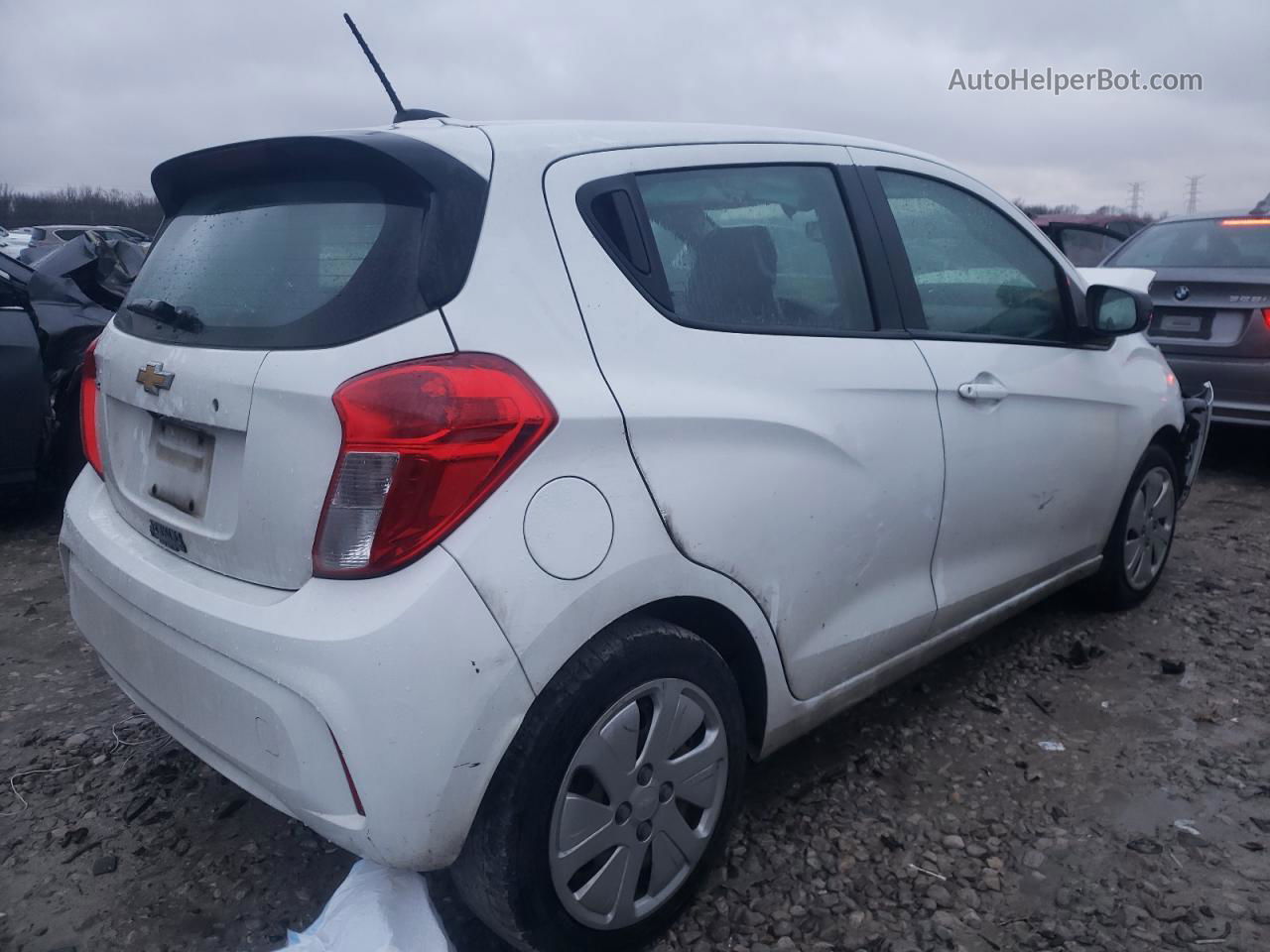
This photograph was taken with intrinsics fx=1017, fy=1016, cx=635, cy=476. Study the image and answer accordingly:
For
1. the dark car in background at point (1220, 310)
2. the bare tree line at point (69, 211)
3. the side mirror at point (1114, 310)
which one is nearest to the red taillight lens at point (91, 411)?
the side mirror at point (1114, 310)

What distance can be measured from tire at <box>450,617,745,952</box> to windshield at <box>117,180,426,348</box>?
77 centimetres

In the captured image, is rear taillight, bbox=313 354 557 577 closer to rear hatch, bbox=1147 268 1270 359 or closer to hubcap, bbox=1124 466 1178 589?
hubcap, bbox=1124 466 1178 589

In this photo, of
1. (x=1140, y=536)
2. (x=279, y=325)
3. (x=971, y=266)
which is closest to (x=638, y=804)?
(x=279, y=325)

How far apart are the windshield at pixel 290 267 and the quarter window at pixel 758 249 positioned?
0.59 metres

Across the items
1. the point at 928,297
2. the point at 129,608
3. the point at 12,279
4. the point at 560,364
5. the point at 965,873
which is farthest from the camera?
the point at 12,279

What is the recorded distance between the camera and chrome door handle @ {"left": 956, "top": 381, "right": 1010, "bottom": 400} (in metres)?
2.79

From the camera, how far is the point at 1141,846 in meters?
2.57

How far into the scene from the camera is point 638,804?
81.6 inches

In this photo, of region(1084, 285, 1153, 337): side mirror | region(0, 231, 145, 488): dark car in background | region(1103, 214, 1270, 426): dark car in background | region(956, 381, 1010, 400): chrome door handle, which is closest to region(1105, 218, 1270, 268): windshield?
Answer: region(1103, 214, 1270, 426): dark car in background

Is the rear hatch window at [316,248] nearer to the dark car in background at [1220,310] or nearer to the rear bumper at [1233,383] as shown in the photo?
the rear bumper at [1233,383]

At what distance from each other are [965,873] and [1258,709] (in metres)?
1.49

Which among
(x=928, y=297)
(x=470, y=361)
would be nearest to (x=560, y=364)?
(x=470, y=361)

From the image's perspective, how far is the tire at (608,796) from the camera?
73.6 inches

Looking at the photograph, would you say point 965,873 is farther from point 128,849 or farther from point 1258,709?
point 128,849
